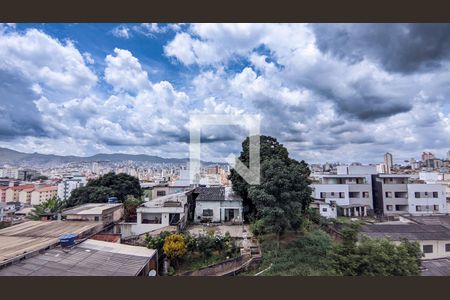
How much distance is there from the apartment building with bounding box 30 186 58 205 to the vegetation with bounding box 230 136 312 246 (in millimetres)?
4036

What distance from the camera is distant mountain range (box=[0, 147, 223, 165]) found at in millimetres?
3548

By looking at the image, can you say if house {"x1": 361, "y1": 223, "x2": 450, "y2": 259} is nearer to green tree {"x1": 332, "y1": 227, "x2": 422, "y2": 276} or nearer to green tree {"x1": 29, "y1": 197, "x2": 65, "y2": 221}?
green tree {"x1": 332, "y1": 227, "x2": 422, "y2": 276}

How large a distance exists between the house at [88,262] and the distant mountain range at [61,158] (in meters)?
1.36

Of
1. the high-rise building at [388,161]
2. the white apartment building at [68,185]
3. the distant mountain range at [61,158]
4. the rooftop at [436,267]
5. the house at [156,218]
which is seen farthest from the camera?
the white apartment building at [68,185]

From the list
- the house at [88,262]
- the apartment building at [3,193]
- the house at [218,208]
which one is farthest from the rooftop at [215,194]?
the apartment building at [3,193]

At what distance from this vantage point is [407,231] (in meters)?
3.62

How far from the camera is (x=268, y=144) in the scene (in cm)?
424

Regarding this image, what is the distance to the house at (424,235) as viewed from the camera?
3396 millimetres

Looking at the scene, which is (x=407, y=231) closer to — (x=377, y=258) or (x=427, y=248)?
(x=427, y=248)

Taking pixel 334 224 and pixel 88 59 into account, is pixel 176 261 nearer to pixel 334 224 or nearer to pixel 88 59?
pixel 334 224

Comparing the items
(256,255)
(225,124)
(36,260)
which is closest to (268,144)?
(225,124)

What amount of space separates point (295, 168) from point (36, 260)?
3.93 m

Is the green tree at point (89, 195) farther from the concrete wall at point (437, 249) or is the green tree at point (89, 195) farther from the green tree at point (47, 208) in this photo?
the concrete wall at point (437, 249)

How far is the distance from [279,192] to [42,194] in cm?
478
